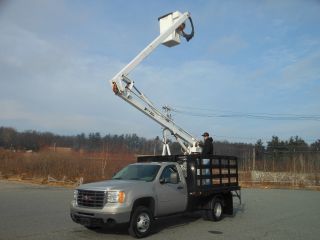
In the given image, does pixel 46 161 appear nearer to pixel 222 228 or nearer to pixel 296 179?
pixel 296 179

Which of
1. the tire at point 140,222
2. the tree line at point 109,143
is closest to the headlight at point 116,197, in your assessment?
the tire at point 140,222

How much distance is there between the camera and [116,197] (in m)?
10.1

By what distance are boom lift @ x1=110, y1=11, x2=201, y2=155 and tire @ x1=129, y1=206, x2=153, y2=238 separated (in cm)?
701

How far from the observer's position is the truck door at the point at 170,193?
447 inches

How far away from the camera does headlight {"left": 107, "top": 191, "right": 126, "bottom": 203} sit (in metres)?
10.1

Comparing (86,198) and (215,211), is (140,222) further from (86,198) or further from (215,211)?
(215,211)

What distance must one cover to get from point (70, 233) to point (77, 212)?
24.5 inches

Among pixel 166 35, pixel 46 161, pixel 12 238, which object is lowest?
pixel 12 238

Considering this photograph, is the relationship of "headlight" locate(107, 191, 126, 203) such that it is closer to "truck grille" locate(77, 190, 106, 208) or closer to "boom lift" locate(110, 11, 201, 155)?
"truck grille" locate(77, 190, 106, 208)

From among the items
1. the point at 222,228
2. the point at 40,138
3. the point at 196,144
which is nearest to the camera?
the point at 222,228

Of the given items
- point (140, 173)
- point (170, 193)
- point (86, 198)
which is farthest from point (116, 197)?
point (170, 193)

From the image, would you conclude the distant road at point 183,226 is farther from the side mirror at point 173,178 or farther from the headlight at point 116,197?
the side mirror at point 173,178

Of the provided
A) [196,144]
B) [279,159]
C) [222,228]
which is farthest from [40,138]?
[222,228]

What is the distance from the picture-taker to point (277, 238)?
10.4 m
